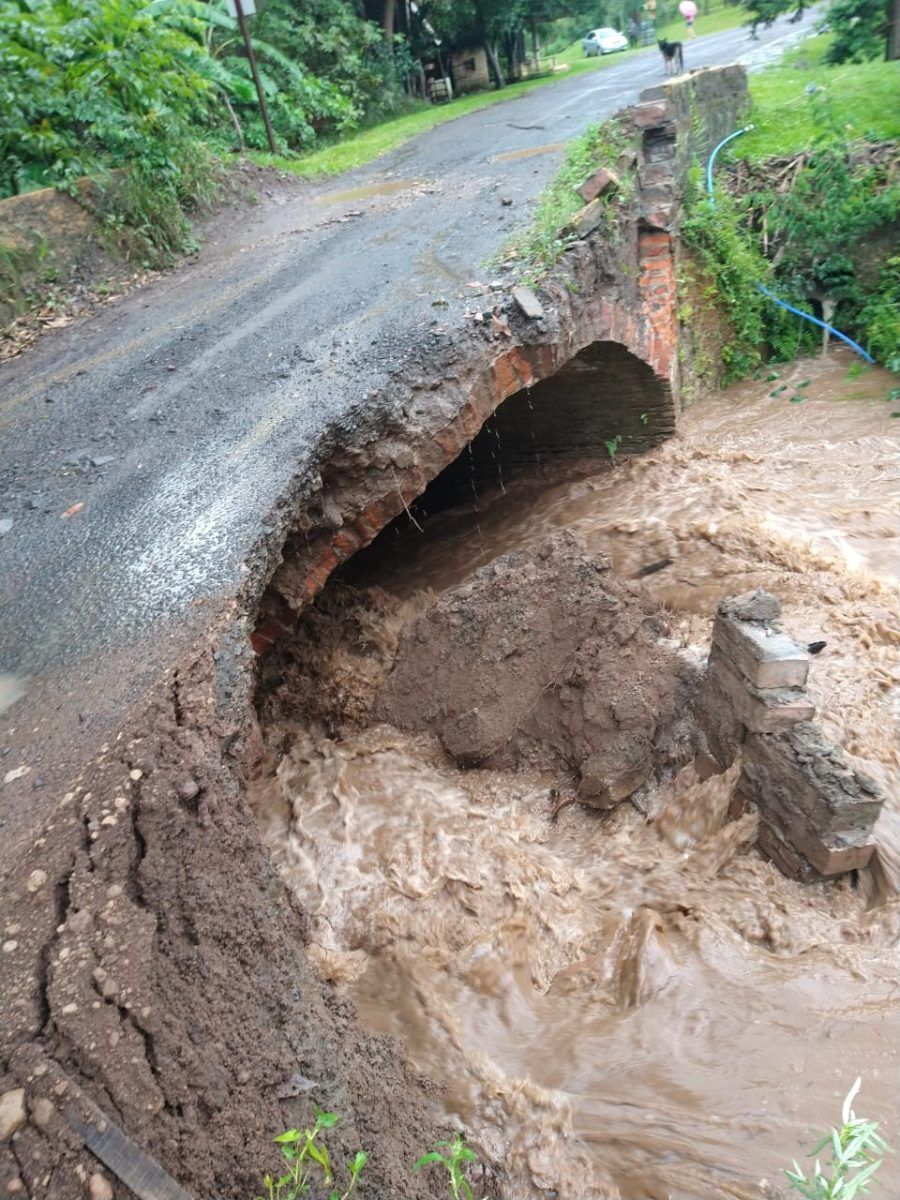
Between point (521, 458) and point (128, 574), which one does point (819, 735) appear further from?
point (521, 458)

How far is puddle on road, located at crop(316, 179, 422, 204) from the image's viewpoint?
26.2ft

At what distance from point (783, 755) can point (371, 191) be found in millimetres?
7038

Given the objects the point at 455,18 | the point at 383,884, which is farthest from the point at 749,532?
the point at 455,18

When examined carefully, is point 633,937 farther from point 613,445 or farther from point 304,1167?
point 613,445

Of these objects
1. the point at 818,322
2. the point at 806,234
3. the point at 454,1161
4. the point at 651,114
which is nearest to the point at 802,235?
the point at 806,234

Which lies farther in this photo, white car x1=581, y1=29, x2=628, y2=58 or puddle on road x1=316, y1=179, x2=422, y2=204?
white car x1=581, y1=29, x2=628, y2=58

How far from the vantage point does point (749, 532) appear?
5.79 meters

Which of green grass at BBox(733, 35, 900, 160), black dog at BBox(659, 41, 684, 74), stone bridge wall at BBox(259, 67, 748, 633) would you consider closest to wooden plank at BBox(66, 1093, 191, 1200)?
stone bridge wall at BBox(259, 67, 748, 633)

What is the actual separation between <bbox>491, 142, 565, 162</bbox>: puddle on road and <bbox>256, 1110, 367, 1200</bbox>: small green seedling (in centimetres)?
800

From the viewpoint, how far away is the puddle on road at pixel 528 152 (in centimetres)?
Answer: 791

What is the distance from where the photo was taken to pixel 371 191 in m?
8.27

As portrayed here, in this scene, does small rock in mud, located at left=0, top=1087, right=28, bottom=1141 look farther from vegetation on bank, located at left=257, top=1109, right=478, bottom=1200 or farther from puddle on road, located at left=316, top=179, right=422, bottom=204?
puddle on road, located at left=316, top=179, right=422, bottom=204

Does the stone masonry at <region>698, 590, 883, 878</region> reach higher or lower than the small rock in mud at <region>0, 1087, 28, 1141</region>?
lower

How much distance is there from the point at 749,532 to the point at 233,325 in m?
3.71
